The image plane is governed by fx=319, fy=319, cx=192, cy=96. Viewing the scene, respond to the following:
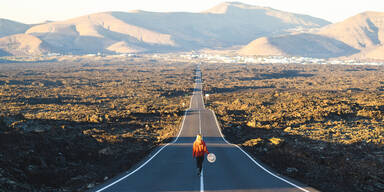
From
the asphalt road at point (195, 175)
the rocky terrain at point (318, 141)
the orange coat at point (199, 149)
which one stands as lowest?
the rocky terrain at point (318, 141)

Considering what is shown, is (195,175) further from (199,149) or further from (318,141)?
(318,141)

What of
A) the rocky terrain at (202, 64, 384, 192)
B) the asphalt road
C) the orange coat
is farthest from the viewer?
the rocky terrain at (202, 64, 384, 192)

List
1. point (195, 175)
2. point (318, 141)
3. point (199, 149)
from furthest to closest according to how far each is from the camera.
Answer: point (318, 141) < point (195, 175) < point (199, 149)

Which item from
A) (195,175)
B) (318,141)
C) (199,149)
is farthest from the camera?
(318,141)

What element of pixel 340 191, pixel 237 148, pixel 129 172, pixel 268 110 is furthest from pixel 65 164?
pixel 268 110

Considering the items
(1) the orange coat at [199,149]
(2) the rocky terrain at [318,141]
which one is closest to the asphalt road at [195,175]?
(1) the orange coat at [199,149]

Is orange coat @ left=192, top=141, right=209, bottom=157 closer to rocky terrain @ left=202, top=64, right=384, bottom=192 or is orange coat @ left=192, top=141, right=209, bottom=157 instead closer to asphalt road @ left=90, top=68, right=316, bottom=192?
asphalt road @ left=90, top=68, right=316, bottom=192

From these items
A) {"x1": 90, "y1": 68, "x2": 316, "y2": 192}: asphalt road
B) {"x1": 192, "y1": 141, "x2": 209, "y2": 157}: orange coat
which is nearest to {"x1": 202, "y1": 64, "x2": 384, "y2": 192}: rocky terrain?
{"x1": 90, "y1": 68, "x2": 316, "y2": 192}: asphalt road

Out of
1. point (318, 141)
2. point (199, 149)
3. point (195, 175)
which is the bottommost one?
point (318, 141)

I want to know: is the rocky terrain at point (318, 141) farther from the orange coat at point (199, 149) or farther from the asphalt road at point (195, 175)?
the orange coat at point (199, 149)

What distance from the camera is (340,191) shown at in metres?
13.8

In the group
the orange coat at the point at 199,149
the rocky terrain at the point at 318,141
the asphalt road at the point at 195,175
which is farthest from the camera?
the rocky terrain at the point at 318,141

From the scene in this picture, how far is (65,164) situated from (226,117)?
89.6 feet

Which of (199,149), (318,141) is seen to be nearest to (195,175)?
(199,149)
